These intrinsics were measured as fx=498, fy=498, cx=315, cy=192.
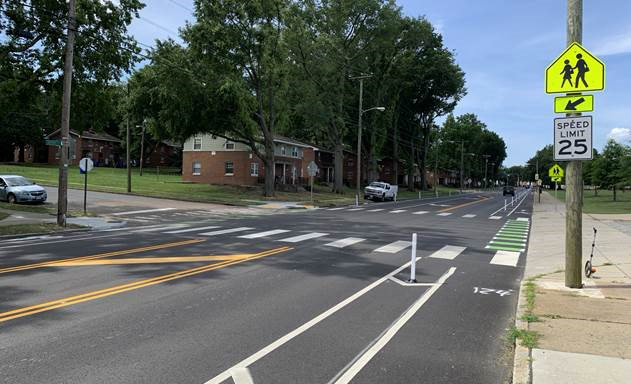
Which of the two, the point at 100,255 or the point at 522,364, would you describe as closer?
the point at 522,364

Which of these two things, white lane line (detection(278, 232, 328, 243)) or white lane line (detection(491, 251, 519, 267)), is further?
white lane line (detection(278, 232, 328, 243))

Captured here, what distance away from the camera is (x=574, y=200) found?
8.05m

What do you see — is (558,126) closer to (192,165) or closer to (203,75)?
(203,75)

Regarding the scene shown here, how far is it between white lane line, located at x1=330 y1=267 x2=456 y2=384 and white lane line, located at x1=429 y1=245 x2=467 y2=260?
4460 millimetres

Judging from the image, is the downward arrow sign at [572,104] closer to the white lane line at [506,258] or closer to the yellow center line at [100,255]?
the white lane line at [506,258]

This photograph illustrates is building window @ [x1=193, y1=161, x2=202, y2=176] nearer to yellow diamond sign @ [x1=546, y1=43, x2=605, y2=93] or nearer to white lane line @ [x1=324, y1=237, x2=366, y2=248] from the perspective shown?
white lane line @ [x1=324, y1=237, x2=366, y2=248]

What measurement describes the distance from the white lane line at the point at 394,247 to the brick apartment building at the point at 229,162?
33.8 meters

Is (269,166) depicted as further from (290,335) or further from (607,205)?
(290,335)

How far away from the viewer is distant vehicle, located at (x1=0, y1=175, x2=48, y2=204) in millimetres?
25891

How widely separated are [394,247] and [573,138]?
6703 millimetres

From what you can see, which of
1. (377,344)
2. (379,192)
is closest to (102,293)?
(377,344)

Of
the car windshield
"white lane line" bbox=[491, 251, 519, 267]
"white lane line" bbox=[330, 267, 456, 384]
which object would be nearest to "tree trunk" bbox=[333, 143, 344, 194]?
the car windshield

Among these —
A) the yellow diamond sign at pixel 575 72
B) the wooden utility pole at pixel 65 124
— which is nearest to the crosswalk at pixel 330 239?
Result: the wooden utility pole at pixel 65 124

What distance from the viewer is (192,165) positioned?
52.7 m
